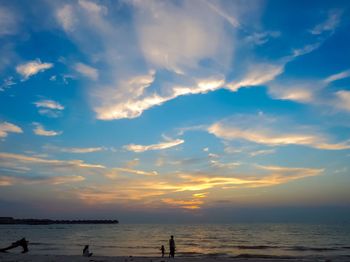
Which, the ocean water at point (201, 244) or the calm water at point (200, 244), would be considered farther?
the calm water at point (200, 244)

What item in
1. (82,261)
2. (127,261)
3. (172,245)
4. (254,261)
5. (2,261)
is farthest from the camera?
(172,245)

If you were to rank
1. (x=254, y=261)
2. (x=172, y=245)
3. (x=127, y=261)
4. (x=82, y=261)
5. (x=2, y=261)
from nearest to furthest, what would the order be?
1. (x=2, y=261)
2. (x=82, y=261)
3. (x=127, y=261)
4. (x=254, y=261)
5. (x=172, y=245)

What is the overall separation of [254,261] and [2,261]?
1815 centimetres

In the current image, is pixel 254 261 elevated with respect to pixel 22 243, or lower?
lower

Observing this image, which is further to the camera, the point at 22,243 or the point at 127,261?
the point at 22,243

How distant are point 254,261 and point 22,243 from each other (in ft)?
68.5

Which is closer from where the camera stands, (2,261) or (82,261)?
(2,261)

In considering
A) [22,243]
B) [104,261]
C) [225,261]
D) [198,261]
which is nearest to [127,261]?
[104,261]

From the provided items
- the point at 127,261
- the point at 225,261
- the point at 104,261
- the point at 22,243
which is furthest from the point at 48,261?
the point at 225,261

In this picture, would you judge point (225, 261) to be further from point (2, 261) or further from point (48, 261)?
point (2, 261)

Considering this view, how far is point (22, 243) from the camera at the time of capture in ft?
100

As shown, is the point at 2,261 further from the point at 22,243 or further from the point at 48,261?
the point at 22,243

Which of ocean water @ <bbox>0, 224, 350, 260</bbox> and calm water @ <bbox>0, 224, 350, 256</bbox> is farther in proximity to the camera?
calm water @ <bbox>0, 224, 350, 256</bbox>

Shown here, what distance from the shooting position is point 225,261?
82.4 ft
